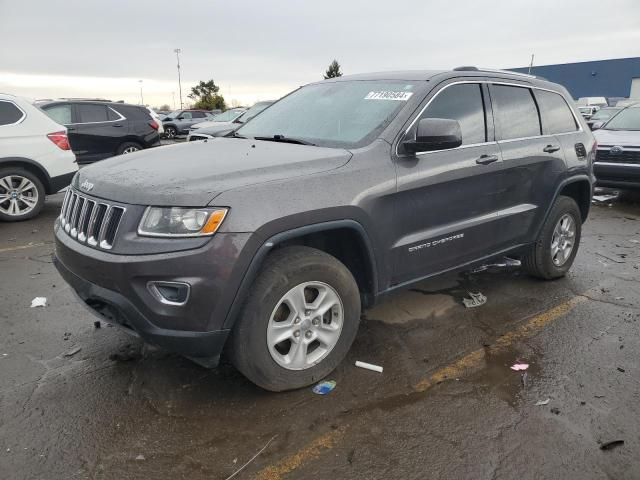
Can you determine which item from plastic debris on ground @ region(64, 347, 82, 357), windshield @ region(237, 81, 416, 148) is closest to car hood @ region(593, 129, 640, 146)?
windshield @ region(237, 81, 416, 148)

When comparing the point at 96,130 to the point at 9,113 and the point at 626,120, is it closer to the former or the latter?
the point at 9,113

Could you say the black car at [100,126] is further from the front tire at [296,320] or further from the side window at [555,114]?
the front tire at [296,320]

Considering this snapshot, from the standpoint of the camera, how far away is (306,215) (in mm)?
2875

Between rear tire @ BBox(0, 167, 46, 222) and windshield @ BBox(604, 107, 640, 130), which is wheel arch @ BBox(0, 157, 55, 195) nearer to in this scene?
rear tire @ BBox(0, 167, 46, 222)

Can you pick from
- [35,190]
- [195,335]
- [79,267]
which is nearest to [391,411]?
[195,335]

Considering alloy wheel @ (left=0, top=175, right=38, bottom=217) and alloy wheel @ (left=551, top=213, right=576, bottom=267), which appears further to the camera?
alloy wheel @ (left=0, top=175, right=38, bottom=217)

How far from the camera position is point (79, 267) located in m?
2.91

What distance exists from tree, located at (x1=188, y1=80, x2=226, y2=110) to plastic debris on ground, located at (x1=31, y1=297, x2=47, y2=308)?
49.3 metres

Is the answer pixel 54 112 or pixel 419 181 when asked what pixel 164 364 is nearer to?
A: pixel 419 181

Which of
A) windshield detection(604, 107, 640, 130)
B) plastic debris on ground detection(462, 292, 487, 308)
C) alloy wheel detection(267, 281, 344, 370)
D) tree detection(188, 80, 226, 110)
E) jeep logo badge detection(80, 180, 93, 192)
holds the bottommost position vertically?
plastic debris on ground detection(462, 292, 487, 308)

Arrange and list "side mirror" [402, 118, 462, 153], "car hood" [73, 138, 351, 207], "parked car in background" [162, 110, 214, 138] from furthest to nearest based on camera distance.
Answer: "parked car in background" [162, 110, 214, 138], "side mirror" [402, 118, 462, 153], "car hood" [73, 138, 351, 207]

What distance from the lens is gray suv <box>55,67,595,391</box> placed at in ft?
8.65

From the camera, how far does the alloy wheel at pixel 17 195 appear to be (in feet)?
24.8

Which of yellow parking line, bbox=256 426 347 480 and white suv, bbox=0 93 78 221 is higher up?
white suv, bbox=0 93 78 221
